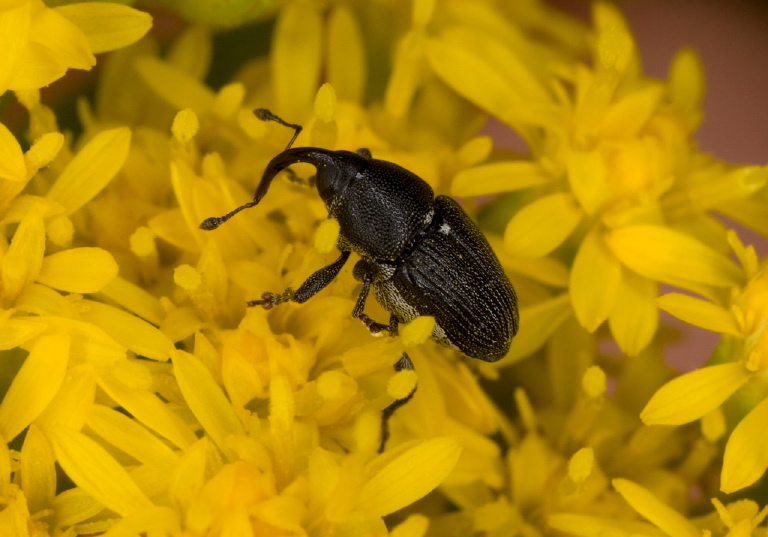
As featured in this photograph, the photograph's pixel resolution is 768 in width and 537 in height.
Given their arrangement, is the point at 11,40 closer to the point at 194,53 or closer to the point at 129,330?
the point at 129,330

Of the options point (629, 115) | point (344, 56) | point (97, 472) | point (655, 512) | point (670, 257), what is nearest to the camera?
point (97, 472)

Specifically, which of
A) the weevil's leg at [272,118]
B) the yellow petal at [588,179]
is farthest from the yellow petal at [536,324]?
the weevil's leg at [272,118]

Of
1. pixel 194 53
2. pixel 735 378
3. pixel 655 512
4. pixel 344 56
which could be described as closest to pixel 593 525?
pixel 655 512

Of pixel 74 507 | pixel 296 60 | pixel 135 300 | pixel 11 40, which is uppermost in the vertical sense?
pixel 11 40

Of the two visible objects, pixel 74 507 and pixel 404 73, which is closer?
pixel 74 507

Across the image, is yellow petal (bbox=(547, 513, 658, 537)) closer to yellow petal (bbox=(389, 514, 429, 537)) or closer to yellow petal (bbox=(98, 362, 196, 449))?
yellow petal (bbox=(389, 514, 429, 537))

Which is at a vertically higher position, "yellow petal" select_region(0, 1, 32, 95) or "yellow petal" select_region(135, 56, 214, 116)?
"yellow petal" select_region(0, 1, 32, 95)

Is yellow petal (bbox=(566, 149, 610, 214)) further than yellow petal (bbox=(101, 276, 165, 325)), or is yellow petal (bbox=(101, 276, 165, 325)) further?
yellow petal (bbox=(566, 149, 610, 214))

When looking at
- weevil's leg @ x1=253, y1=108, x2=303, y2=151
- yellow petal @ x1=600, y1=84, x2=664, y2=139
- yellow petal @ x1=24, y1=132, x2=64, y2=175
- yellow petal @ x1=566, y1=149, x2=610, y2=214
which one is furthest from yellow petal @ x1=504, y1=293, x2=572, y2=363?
yellow petal @ x1=24, y1=132, x2=64, y2=175
